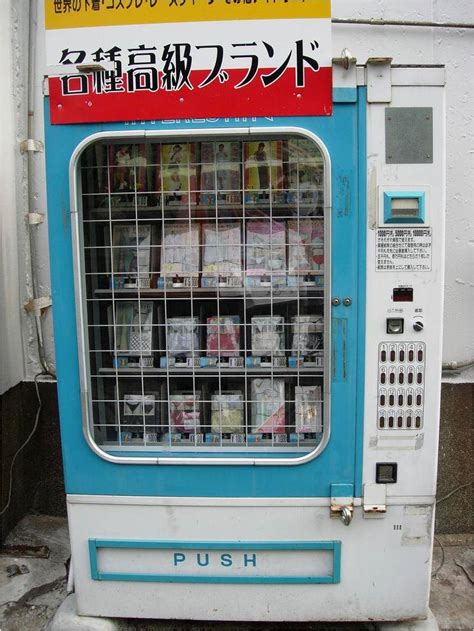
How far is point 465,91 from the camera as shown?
290cm

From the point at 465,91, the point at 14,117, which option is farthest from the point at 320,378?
the point at 14,117

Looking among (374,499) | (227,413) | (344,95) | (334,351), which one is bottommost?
(374,499)

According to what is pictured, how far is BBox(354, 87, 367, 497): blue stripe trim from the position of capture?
1913 millimetres

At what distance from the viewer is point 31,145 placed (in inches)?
119

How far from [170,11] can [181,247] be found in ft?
2.87

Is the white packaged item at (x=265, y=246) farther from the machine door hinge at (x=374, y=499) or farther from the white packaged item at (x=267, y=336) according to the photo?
the machine door hinge at (x=374, y=499)

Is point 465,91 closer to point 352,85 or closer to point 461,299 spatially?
point 461,299

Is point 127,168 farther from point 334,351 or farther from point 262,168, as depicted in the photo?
point 334,351

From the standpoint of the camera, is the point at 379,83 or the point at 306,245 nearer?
the point at 379,83

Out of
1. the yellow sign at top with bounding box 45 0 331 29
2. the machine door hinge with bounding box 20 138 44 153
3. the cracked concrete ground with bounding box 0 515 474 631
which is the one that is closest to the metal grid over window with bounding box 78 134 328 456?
the yellow sign at top with bounding box 45 0 331 29

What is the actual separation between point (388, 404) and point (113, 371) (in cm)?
112

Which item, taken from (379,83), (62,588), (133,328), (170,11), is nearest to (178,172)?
(170,11)

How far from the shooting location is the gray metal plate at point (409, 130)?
1902 millimetres

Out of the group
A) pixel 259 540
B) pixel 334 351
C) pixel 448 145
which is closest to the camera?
pixel 334 351
